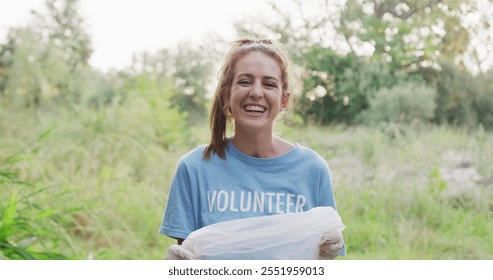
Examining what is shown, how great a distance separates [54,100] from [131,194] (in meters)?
2.81

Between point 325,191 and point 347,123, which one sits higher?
point 325,191

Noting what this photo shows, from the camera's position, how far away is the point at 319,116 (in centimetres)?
459

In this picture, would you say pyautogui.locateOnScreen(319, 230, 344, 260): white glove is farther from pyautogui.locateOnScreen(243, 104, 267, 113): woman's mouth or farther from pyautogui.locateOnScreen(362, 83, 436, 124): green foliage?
pyautogui.locateOnScreen(362, 83, 436, 124): green foliage

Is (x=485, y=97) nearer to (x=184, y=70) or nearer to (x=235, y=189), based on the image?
(x=184, y=70)

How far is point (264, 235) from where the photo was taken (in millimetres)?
934

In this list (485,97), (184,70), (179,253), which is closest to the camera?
(179,253)

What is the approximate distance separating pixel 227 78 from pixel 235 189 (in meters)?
0.21

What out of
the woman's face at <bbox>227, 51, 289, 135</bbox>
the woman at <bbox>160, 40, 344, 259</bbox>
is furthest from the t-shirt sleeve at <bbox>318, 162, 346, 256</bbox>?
the woman's face at <bbox>227, 51, 289, 135</bbox>

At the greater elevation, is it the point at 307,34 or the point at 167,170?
the point at 307,34

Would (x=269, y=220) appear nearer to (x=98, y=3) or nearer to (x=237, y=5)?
(x=237, y=5)

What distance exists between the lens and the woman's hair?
1017 mm

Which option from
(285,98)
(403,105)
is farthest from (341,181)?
(285,98)

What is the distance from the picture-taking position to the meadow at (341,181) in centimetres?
300
